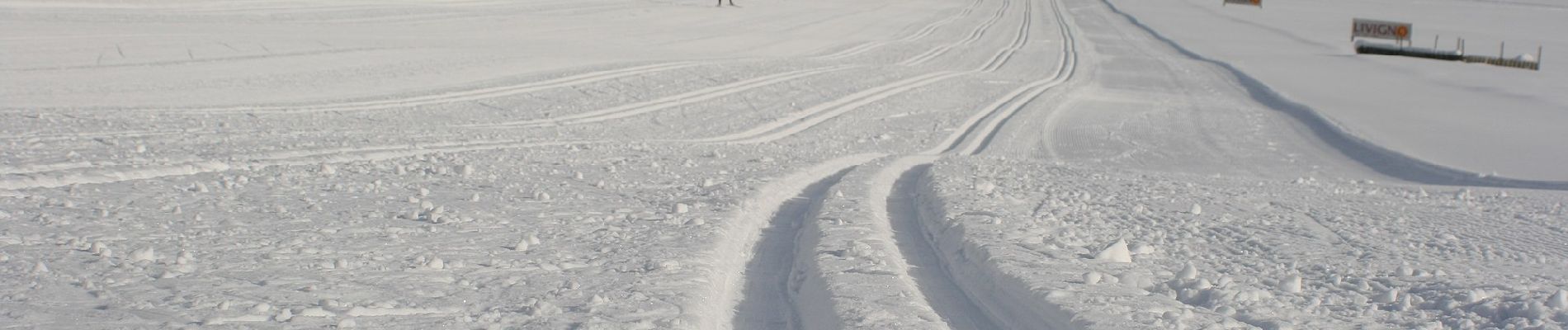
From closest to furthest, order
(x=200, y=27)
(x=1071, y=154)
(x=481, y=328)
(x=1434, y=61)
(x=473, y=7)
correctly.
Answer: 1. (x=481, y=328)
2. (x=1071, y=154)
3. (x=200, y=27)
4. (x=1434, y=61)
5. (x=473, y=7)

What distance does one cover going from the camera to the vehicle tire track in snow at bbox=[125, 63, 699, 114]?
11.3 metres

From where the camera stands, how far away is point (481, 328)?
168 inches

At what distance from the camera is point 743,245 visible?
6.16m

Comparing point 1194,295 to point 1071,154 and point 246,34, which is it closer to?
point 1071,154

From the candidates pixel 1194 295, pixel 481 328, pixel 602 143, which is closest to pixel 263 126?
pixel 602 143

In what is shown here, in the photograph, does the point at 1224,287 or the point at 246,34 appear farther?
the point at 246,34

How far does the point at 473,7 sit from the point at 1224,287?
26.1 meters

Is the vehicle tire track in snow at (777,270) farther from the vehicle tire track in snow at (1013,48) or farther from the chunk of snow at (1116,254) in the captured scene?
the vehicle tire track in snow at (1013,48)

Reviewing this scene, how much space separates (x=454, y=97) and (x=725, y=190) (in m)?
6.43

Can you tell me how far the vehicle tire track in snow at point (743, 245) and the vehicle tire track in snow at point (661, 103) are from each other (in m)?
3.53

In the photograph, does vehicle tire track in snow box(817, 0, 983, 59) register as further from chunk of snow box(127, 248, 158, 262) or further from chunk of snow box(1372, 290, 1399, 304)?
chunk of snow box(127, 248, 158, 262)

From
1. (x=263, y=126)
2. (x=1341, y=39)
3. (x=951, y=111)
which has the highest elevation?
(x=263, y=126)

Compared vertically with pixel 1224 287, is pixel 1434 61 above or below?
below

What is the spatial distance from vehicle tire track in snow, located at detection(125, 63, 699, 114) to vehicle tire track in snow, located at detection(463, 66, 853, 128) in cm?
120
